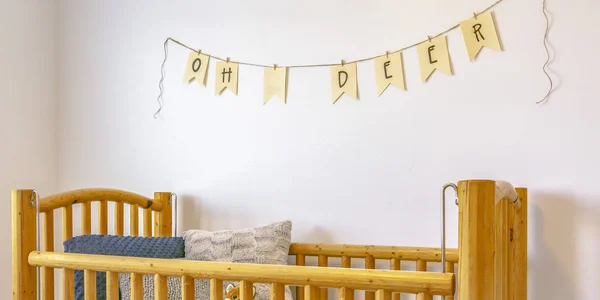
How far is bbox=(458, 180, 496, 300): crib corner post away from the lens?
1.25 meters

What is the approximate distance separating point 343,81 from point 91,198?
0.90 m

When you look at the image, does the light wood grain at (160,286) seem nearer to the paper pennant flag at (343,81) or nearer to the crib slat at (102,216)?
the crib slat at (102,216)

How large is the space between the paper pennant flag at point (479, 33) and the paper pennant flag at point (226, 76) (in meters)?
0.80

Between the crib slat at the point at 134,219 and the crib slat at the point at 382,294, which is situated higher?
the crib slat at the point at 134,219

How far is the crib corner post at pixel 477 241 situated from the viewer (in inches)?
49.1

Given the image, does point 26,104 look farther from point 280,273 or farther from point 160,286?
point 280,273

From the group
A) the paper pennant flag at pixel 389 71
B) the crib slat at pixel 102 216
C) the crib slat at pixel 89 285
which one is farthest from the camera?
the crib slat at pixel 102 216

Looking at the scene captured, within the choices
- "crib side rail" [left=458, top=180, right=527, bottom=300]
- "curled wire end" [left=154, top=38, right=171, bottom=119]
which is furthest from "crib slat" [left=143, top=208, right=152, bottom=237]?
"crib side rail" [left=458, top=180, right=527, bottom=300]

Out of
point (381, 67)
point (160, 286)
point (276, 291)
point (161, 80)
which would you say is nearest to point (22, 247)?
point (160, 286)

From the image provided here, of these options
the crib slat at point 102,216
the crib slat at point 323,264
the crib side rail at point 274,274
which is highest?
the crib slat at point 102,216

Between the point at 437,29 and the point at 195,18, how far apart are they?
35.5 inches

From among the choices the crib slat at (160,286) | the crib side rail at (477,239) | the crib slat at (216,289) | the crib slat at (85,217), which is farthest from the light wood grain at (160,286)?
the crib side rail at (477,239)

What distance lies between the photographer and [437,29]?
2.09 m

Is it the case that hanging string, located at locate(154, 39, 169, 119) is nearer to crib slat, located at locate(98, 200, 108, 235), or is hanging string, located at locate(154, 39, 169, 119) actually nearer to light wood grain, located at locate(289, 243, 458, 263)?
crib slat, located at locate(98, 200, 108, 235)
